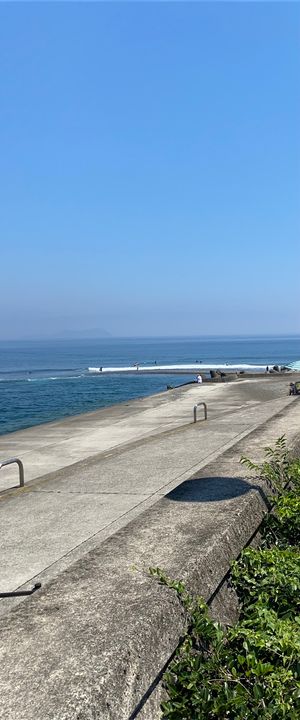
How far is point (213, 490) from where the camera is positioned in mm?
4602

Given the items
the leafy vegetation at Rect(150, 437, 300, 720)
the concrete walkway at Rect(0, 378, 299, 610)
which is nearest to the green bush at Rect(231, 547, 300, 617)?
the leafy vegetation at Rect(150, 437, 300, 720)

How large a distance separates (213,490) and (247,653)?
190 centimetres

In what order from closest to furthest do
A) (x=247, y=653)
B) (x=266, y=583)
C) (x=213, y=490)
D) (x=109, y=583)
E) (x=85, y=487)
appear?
1. (x=247, y=653)
2. (x=109, y=583)
3. (x=266, y=583)
4. (x=213, y=490)
5. (x=85, y=487)

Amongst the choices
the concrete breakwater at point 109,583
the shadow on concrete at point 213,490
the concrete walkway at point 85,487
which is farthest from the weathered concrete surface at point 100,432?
the shadow on concrete at point 213,490

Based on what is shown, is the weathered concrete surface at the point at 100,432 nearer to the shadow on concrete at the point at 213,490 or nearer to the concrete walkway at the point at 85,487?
the concrete walkway at the point at 85,487

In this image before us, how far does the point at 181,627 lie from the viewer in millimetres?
2625

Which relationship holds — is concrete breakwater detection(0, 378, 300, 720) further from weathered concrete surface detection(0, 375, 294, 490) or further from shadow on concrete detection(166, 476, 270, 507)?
weathered concrete surface detection(0, 375, 294, 490)

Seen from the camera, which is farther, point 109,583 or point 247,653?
point 109,583

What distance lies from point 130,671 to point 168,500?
2.31 meters

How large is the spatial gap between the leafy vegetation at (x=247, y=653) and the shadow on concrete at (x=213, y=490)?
2.41ft

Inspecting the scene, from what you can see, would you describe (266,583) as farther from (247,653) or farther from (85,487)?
(85,487)

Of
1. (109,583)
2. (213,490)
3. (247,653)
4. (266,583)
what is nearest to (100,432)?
(213,490)

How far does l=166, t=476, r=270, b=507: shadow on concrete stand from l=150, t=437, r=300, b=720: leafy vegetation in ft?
2.41

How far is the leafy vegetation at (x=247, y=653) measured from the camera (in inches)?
93.4
